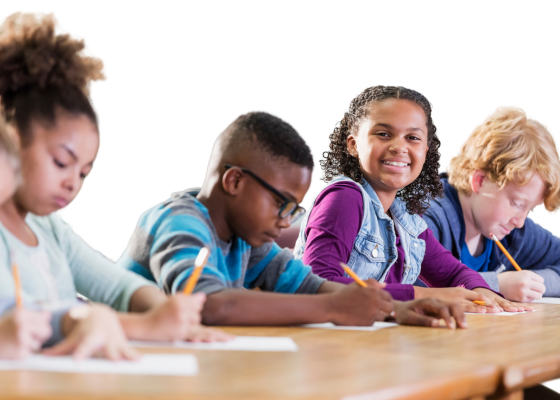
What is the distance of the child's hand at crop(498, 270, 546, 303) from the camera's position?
1922 millimetres

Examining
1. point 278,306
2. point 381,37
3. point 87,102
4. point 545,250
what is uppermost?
point 381,37

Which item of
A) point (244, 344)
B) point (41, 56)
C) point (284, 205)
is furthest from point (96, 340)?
point (284, 205)

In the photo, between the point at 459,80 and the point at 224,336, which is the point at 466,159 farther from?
the point at 224,336

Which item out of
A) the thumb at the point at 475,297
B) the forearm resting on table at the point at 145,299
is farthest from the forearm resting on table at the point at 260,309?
the thumb at the point at 475,297

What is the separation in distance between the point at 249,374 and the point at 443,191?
1.80 metres

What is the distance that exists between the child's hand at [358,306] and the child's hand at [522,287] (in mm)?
986

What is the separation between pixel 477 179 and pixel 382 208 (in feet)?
2.03

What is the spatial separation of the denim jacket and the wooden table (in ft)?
2.18

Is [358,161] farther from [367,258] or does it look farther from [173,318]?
[173,318]

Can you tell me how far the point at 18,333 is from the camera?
64 centimetres

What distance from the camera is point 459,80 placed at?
9.07 feet

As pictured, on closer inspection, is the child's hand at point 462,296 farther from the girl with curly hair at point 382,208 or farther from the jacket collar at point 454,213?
the jacket collar at point 454,213

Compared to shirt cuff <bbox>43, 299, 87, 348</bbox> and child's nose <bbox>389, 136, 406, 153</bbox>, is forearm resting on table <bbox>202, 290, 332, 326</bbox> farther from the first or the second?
child's nose <bbox>389, 136, 406, 153</bbox>
